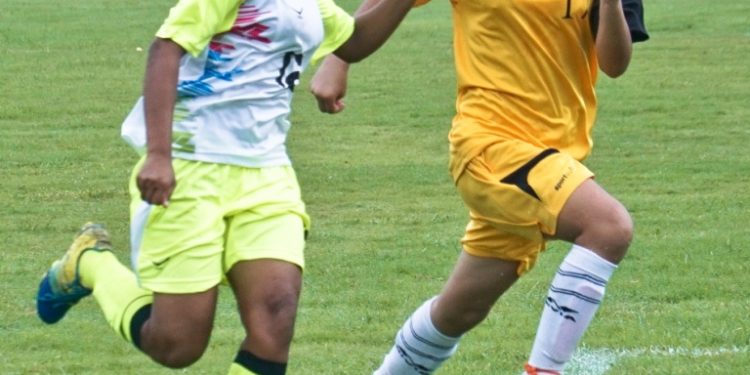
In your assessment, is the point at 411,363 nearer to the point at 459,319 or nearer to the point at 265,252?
the point at 459,319

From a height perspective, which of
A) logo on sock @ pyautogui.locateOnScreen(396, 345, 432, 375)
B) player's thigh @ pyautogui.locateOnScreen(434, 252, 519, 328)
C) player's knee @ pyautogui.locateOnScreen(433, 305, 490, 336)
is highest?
player's thigh @ pyautogui.locateOnScreen(434, 252, 519, 328)

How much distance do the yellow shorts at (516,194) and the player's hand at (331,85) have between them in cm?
54

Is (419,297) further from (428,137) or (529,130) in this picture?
(428,137)

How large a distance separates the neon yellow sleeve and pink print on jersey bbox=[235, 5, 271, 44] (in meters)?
0.42

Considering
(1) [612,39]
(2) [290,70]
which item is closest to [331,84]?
(2) [290,70]

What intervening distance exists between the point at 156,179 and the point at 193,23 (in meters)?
0.53

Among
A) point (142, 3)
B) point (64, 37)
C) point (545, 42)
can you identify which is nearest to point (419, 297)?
point (545, 42)

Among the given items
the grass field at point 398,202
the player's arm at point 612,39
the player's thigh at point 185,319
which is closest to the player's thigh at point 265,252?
the player's thigh at point 185,319

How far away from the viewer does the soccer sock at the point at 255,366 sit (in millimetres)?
5324

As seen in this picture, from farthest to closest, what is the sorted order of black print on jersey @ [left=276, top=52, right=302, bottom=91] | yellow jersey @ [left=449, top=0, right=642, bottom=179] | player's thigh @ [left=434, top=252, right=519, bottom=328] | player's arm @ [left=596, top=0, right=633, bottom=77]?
player's thigh @ [left=434, top=252, right=519, bottom=328], yellow jersey @ [left=449, top=0, right=642, bottom=179], player's arm @ [left=596, top=0, right=633, bottom=77], black print on jersey @ [left=276, top=52, right=302, bottom=91]

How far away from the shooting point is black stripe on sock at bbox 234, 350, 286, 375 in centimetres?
532

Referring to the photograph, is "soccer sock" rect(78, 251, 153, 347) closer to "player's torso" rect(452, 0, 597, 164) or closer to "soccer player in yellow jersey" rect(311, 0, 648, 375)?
"soccer player in yellow jersey" rect(311, 0, 648, 375)

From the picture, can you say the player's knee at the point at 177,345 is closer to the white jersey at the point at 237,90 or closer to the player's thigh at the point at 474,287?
the white jersey at the point at 237,90

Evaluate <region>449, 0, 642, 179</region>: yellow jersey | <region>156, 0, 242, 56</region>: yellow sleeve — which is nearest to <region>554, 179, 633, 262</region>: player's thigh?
<region>449, 0, 642, 179</region>: yellow jersey
